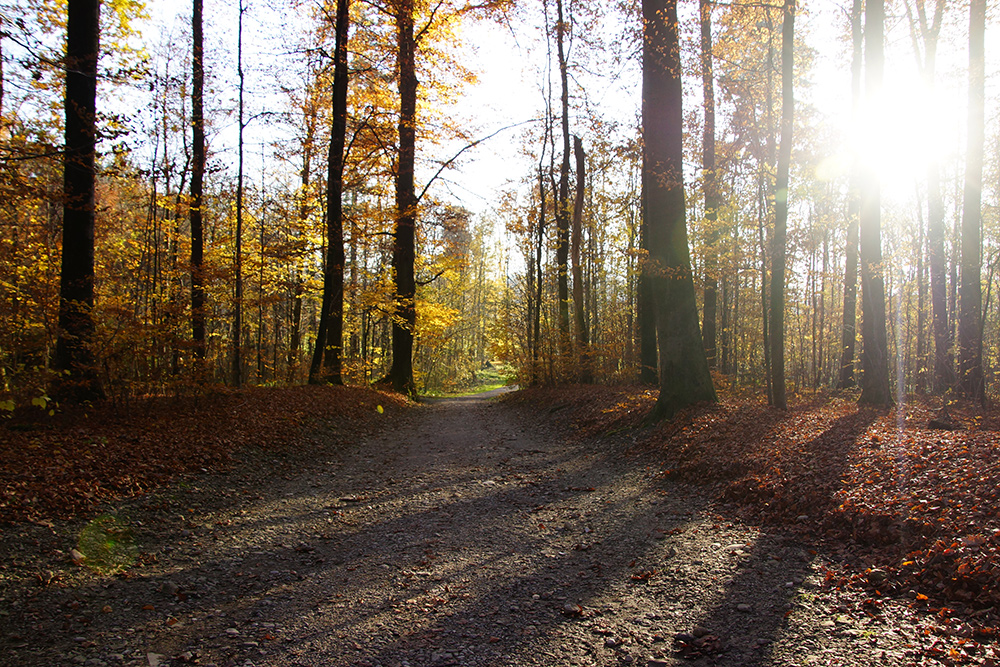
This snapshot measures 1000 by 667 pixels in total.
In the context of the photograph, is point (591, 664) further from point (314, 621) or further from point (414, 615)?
point (314, 621)

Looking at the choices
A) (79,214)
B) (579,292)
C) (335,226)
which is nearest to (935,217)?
(579,292)

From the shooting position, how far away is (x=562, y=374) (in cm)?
1756

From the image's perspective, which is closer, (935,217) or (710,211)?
(935,217)

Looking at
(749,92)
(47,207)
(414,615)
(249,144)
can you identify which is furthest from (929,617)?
(47,207)

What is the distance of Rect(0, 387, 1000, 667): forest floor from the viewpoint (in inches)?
120

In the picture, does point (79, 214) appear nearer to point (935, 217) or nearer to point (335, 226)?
point (335, 226)

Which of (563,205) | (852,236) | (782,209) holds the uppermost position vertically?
(563,205)

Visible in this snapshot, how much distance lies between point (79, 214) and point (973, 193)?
698 inches

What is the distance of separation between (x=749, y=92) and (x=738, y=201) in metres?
4.26

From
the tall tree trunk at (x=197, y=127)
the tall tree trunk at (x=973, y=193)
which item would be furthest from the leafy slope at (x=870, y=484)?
the tall tree trunk at (x=197, y=127)

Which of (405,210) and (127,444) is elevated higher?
(405,210)

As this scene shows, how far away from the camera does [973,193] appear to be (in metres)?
11.1

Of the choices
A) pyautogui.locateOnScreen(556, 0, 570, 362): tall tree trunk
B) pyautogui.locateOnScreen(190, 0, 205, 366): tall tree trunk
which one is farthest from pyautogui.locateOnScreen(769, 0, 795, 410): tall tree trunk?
pyautogui.locateOnScreen(190, 0, 205, 366): tall tree trunk

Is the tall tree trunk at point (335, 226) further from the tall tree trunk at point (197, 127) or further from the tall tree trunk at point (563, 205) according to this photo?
the tall tree trunk at point (563, 205)
